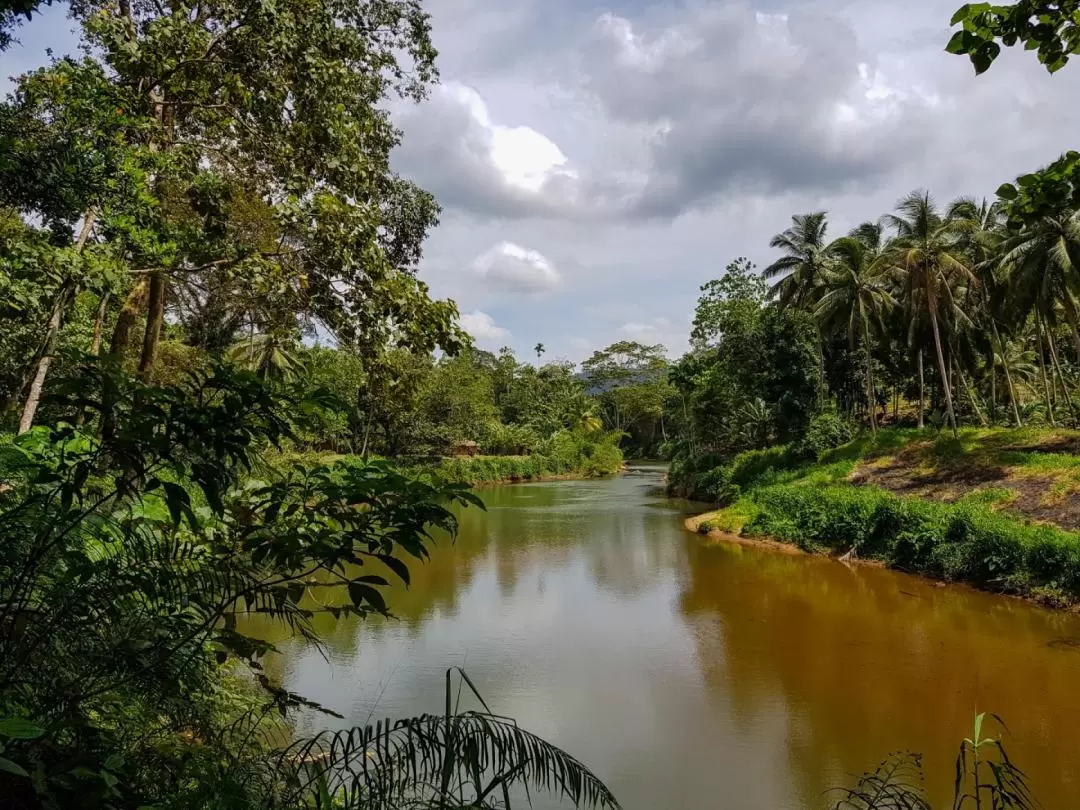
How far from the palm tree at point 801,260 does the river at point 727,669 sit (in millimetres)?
13273

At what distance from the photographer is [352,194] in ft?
20.1

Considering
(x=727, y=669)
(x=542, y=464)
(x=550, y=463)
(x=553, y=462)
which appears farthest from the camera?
(x=553, y=462)

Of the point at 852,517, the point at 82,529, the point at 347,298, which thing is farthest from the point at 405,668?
the point at 852,517

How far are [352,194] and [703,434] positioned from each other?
25.6 m

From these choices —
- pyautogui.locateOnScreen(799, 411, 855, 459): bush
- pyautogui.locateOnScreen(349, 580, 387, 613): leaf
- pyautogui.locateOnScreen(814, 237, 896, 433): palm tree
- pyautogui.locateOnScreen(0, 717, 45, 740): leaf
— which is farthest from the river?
pyautogui.locateOnScreen(814, 237, 896, 433): palm tree

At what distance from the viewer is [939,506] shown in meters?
13.9

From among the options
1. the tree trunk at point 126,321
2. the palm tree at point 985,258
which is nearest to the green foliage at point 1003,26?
the tree trunk at point 126,321

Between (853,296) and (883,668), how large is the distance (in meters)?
16.2

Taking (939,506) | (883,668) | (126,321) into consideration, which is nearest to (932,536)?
(939,506)

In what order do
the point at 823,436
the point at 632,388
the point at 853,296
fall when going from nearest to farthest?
1. the point at 823,436
2. the point at 853,296
3. the point at 632,388

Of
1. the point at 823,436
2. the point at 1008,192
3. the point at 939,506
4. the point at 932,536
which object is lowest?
the point at 932,536

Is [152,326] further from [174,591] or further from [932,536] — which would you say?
[932,536]

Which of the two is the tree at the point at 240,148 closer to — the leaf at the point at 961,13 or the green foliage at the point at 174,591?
the green foliage at the point at 174,591

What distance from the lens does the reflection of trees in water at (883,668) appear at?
20.3 feet
